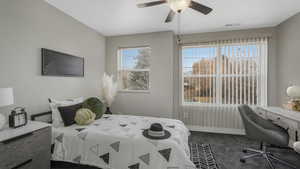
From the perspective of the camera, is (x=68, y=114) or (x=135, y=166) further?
(x=68, y=114)

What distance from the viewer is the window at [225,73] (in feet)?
10.9

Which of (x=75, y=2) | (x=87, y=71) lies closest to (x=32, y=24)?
(x=75, y=2)

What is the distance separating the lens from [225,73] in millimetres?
3473

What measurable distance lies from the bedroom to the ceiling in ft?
0.07

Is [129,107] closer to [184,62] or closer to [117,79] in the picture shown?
[117,79]

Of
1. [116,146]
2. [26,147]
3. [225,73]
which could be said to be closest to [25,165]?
[26,147]

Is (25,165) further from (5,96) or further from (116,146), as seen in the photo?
(116,146)

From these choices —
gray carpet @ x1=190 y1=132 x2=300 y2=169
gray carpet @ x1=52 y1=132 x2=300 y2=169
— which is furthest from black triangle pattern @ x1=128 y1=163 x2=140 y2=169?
gray carpet @ x1=190 y1=132 x2=300 y2=169

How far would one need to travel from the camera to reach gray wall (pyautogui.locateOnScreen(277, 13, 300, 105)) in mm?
2615

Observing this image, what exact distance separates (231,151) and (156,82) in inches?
84.5

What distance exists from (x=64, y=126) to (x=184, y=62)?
3.09 metres

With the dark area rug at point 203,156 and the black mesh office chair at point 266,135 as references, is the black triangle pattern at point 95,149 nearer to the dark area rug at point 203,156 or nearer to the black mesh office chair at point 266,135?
the dark area rug at point 203,156

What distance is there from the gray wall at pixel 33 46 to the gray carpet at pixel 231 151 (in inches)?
46.6

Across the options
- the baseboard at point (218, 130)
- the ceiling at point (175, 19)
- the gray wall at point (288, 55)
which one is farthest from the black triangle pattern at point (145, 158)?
the gray wall at point (288, 55)
